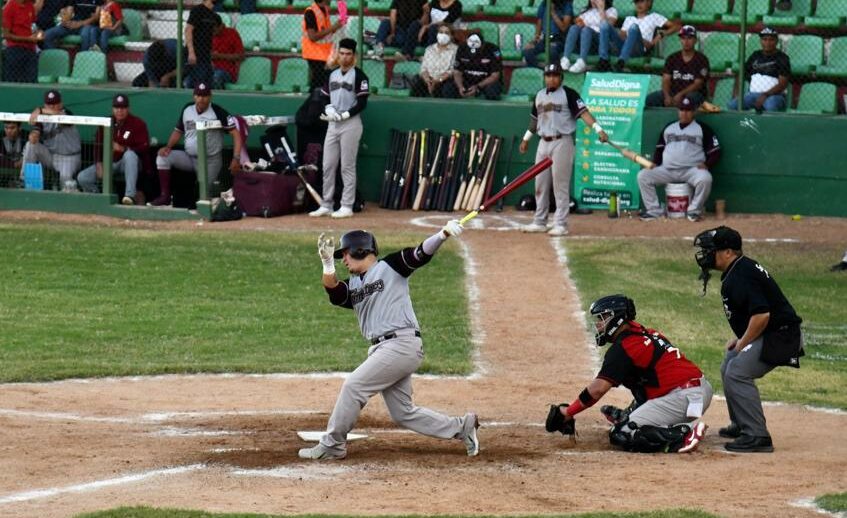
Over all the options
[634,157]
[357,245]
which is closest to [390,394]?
[357,245]

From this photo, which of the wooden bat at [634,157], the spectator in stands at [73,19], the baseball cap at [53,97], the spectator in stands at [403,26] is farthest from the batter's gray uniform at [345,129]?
the spectator in stands at [73,19]

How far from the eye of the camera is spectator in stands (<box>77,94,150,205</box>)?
20.7 metres

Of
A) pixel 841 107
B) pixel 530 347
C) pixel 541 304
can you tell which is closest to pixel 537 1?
pixel 841 107

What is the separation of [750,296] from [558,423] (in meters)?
1.55

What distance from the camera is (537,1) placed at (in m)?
22.6

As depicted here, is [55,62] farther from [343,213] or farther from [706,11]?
[706,11]

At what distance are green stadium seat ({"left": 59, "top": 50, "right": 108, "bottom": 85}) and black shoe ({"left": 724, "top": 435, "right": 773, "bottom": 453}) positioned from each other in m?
14.8

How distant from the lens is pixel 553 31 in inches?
843

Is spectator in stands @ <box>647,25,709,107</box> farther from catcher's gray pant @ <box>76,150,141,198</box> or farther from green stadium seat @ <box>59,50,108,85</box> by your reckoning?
green stadium seat @ <box>59,50,108,85</box>

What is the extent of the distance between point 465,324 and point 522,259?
9.52ft

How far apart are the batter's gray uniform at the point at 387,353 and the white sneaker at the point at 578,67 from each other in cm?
1163

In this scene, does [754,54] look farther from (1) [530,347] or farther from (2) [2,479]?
(2) [2,479]

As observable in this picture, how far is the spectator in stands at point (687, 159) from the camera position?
19906 mm

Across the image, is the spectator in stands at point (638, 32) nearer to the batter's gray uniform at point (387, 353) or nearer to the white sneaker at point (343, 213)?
the white sneaker at point (343, 213)
